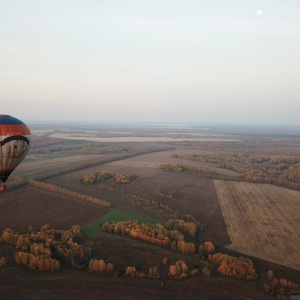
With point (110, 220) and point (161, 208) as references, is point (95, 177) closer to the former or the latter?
point (161, 208)

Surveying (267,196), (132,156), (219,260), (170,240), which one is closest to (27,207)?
(170,240)

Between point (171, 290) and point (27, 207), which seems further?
point (27, 207)

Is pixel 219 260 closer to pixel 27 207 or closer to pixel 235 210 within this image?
pixel 235 210

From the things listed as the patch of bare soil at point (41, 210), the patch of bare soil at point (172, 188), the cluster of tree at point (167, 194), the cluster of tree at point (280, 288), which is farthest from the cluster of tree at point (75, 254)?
the cluster of tree at point (167, 194)

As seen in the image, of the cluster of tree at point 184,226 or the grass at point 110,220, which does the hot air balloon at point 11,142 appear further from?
the cluster of tree at point 184,226

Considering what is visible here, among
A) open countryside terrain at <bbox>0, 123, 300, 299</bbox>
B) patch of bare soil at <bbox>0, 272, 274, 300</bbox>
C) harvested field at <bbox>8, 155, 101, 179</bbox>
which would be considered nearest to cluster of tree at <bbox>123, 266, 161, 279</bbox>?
patch of bare soil at <bbox>0, 272, 274, 300</bbox>

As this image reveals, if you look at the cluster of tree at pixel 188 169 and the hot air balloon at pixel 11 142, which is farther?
the cluster of tree at pixel 188 169
